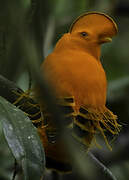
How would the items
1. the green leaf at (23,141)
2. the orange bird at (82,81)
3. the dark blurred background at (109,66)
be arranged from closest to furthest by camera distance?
the green leaf at (23,141) < the orange bird at (82,81) < the dark blurred background at (109,66)

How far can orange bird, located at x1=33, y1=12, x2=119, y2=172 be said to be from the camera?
95cm

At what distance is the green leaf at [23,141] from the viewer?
2.02ft

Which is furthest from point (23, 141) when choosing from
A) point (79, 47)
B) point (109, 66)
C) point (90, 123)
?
point (109, 66)

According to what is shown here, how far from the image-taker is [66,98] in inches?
35.6

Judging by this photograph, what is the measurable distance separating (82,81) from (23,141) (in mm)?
387

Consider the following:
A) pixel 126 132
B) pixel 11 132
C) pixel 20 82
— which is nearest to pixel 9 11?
pixel 11 132

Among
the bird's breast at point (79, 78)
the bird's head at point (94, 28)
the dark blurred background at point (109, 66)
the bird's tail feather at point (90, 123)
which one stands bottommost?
the dark blurred background at point (109, 66)

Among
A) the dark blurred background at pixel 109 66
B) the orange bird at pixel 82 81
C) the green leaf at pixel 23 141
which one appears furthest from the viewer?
the dark blurred background at pixel 109 66

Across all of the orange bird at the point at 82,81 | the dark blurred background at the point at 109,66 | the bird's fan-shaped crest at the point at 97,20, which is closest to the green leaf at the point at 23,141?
the dark blurred background at the point at 109,66

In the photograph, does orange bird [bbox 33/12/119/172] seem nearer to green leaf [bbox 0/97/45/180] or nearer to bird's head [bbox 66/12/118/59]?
bird's head [bbox 66/12/118/59]

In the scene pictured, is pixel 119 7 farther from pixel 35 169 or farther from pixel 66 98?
pixel 35 169

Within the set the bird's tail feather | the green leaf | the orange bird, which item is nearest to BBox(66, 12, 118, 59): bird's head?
Answer: the orange bird

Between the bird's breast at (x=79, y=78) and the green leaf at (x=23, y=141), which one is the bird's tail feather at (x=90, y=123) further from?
the green leaf at (x=23, y=141)

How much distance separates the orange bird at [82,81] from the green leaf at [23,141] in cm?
17
